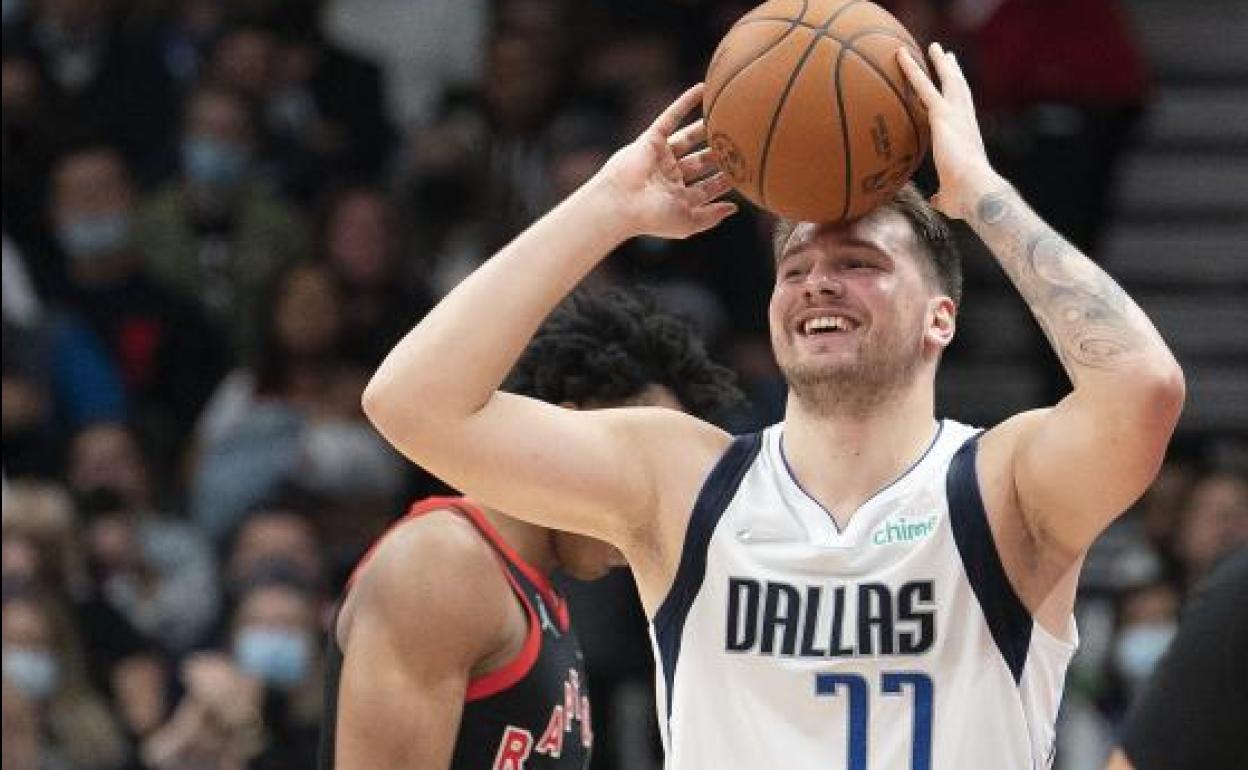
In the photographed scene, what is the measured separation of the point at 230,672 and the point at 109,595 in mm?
734

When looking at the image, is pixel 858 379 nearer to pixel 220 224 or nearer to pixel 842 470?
pixel 842 470

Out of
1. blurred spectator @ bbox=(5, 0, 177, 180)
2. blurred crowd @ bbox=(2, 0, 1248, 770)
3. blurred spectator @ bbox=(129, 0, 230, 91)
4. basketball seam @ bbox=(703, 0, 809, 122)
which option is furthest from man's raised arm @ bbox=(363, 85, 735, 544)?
blurred spectator @ bbox=(129, 0, 230, 91)

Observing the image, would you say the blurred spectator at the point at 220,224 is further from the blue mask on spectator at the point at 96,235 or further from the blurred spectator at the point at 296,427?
the blurred spectator at the point at 296,427

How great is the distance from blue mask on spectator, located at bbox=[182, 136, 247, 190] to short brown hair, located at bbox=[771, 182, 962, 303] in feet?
A: 20.5

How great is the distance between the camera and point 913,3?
10.7 metres

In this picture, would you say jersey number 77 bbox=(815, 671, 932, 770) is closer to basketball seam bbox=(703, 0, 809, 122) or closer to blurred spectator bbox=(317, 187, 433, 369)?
basketball seam bbox=(703, 0, 809, 122)

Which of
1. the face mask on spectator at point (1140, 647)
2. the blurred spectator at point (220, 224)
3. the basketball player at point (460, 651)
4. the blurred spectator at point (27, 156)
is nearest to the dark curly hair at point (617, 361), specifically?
the basketball player at point (460, 651)

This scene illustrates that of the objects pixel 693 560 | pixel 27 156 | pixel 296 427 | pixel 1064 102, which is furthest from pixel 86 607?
pixel 693 560

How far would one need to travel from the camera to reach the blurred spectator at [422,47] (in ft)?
37.4

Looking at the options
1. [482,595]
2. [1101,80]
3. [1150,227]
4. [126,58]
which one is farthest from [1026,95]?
[482,595]

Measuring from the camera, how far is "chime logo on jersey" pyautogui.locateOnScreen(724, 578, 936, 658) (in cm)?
428

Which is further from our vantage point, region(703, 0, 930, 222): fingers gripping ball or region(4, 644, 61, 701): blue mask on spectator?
region(4, 644, 61, 701): blue mask on spectator

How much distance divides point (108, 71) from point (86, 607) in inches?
119

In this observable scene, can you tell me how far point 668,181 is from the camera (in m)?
4.61
